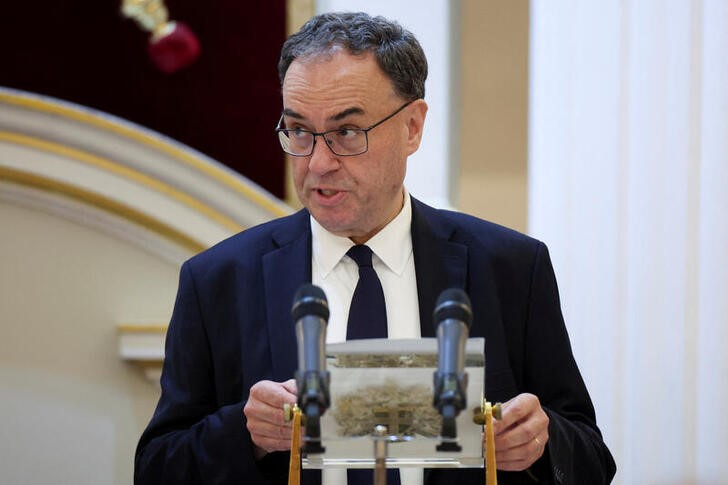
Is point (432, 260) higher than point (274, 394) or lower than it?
higher

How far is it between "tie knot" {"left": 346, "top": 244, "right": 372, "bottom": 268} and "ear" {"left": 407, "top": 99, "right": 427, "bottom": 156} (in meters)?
0.20

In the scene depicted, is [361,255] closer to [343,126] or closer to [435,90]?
[343,126]

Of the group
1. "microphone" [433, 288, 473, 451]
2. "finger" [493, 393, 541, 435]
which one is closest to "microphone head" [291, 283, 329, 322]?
"microphone" [433, 288, 473, 451]

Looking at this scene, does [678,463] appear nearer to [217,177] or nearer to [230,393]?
[230,393]

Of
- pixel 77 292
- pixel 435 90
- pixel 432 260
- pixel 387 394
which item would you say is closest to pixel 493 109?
pixel 435 90

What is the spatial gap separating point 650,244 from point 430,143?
988 mm

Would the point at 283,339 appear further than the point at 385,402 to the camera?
Yes

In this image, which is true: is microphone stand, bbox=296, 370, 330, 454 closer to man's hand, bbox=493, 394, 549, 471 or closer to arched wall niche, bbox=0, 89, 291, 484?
man's hand, bbox=493, 394, 549, 471

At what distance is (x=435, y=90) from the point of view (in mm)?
3775

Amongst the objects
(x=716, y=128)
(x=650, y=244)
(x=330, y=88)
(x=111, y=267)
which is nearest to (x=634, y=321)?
(x=650, y=244)

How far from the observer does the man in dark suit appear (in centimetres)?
208

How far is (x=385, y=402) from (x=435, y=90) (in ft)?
7.43

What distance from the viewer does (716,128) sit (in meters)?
2.92

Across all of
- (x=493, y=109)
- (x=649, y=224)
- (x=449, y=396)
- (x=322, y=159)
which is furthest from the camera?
(x=493, y=109)
